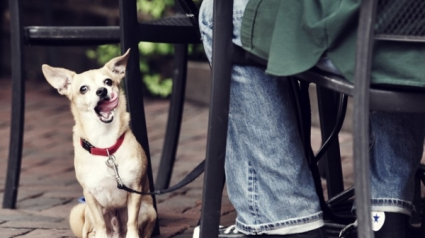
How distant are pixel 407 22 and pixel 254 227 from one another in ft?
2.43

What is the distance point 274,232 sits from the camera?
7.40ft

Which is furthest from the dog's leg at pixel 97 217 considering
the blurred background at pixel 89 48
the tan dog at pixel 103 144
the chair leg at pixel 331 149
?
the blurred background at pixel 89 48

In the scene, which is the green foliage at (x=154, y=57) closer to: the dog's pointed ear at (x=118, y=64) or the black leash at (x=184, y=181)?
the dog's pointed ear at (x=118, y=64)

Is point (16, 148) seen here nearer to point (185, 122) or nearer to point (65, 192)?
point (65, 192)

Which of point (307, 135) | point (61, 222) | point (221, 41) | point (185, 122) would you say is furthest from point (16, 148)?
point (185, 122)

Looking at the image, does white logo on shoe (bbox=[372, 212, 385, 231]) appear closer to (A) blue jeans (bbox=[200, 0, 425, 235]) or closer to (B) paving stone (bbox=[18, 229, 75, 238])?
(A) blue jeans (bbox=[200, 0, 425, 235])

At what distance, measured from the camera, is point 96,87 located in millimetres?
2561

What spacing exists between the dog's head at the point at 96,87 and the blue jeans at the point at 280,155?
0.45m

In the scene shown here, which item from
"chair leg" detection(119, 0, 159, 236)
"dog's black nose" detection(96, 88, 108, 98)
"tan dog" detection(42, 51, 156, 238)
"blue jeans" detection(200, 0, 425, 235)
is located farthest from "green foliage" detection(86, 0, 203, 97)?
"blue jeans" detection(200, 0, 425, 235)

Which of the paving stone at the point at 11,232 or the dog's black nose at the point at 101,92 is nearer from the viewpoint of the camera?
the dog's black nose at the point at 101,92

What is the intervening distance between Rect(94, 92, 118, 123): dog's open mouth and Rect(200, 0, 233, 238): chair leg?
0.51m

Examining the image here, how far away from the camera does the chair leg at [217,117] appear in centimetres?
211

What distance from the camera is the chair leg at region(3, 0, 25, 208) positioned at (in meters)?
3.19

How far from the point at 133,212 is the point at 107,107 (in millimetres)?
321
